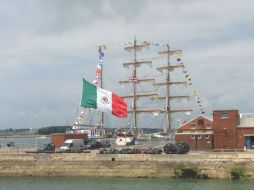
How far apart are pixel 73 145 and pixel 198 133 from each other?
667 inches

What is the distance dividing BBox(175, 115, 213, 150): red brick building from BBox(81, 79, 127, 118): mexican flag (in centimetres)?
1010

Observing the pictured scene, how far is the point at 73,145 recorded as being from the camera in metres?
68.8

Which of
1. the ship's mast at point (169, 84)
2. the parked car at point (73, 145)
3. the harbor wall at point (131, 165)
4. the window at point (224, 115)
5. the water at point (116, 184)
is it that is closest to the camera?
the water at point (116, 184)

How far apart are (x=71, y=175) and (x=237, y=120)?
925 inches

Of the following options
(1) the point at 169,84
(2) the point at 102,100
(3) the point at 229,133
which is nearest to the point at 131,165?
(2) the point at 102,100

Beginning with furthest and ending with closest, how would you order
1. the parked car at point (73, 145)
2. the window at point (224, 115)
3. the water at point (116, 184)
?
the window at point (224, 115), the parked car at point (73, 145), the water at point (116, 184)

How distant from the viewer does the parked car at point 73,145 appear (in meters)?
66.4

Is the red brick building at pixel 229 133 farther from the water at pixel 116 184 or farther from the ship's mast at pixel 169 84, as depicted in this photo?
the ship's mast at pixel 169 84

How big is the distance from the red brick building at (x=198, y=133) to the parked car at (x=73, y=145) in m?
13.4

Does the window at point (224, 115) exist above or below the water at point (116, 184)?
above

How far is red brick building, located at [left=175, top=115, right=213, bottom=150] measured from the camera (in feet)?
231

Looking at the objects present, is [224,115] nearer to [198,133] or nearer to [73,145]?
[198,133]

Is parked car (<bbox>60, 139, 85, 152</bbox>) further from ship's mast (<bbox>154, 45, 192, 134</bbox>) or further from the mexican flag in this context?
ship's mast (<bbox>154, 45, 192, 134</bbox>)

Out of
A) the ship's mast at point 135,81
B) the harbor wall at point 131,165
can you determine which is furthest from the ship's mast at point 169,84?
the harbor wall at point 131,165
